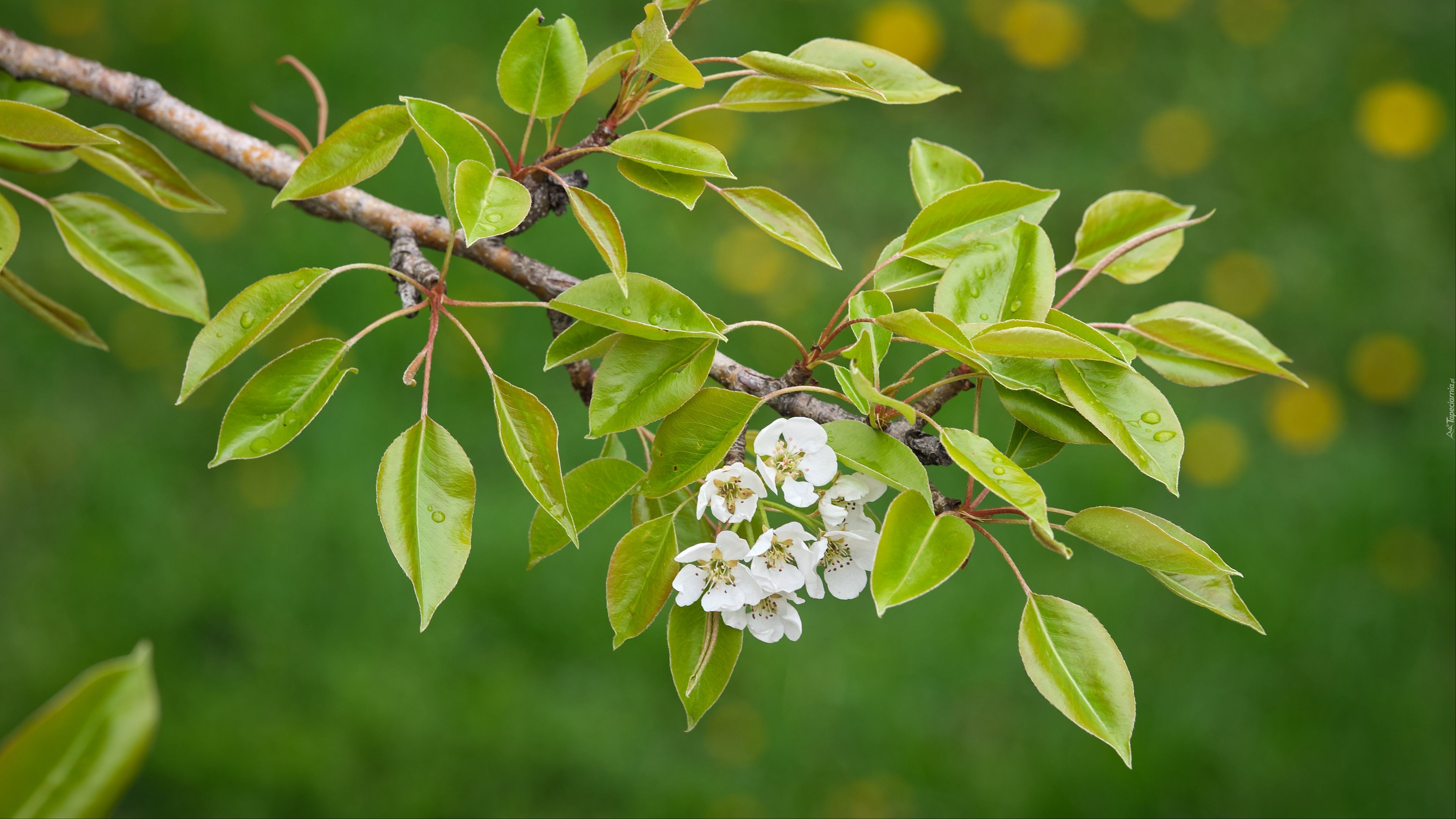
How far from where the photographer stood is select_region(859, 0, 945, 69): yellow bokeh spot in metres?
2.88

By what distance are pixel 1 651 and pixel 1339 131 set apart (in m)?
3.59

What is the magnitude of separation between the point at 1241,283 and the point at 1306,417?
15.4 inches

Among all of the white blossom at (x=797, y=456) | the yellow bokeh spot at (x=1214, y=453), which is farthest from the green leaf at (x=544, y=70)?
the yellow bokeh spot at (x=1214, y=453)

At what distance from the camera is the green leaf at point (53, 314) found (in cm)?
104

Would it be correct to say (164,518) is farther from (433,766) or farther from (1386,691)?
(1386,691)

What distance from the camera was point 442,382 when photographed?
254 cm

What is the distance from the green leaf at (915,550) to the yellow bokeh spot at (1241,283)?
91.3 inches

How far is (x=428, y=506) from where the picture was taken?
76 centimetres

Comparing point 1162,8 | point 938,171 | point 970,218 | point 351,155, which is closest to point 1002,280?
point 970,218

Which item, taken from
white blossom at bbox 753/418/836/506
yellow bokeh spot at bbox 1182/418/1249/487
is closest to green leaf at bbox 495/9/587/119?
white blossom at bbox 753/418/836/506

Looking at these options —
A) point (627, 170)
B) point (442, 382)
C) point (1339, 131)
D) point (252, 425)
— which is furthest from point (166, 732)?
point (1339, 131)

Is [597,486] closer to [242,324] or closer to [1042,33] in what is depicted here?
[242,324]

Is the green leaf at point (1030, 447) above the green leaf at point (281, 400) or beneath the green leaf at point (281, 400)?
beneath

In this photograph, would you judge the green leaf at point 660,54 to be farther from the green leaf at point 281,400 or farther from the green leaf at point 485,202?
the green leaf at point 281,400
